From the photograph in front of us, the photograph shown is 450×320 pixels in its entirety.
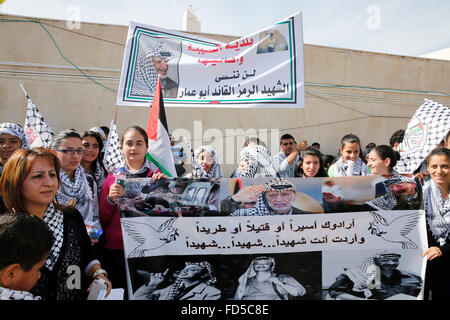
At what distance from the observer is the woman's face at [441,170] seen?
248 cm

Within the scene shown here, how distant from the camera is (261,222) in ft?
7.89

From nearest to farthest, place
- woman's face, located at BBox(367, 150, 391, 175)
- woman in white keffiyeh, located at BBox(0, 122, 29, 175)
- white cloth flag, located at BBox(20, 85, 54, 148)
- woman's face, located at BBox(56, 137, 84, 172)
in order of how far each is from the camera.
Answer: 1. woman's face, located at BBox(56, 137, 84, 172)
2. woman in white keffiyeh, located at BBox(0, 122, 29, 175)
3. woman's face, located at BBox(367, 150, 391, 175)
4. white cloth flag, located at BBox(20, 85, 54, 148)

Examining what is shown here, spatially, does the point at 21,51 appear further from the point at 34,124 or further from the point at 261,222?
the point at 261,222

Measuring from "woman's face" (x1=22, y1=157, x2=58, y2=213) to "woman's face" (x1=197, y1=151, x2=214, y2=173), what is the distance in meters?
2.36

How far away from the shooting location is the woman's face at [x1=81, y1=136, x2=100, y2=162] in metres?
3.34

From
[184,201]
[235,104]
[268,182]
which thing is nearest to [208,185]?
[184,201]

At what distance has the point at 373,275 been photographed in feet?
7.95

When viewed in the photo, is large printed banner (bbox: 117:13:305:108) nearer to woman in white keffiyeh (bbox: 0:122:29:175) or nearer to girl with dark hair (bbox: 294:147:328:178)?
girl with dark hair (bbox: 294:147:328:178)

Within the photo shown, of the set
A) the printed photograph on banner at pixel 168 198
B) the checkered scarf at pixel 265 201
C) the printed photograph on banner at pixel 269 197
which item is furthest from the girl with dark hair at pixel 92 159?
the checkered scarf at pixel 265 201

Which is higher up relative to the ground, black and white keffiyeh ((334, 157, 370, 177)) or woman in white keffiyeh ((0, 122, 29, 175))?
woman in white keffiyeh ((0, 122, 29, 175))

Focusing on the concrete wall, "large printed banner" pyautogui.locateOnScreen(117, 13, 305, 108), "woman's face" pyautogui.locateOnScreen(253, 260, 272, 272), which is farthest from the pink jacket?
the concrete wall

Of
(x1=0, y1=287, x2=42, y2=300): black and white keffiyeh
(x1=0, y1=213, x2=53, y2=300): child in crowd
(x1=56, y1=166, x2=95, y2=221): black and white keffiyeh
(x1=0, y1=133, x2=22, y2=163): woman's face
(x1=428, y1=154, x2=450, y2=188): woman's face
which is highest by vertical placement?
(x1=0, y1=133, x2=22, y2=163): woman's face

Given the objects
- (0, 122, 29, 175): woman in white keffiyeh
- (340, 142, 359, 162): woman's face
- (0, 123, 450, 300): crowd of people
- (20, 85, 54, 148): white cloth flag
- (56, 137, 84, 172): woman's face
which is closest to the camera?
(0, 123, 450, 300): crowd of people

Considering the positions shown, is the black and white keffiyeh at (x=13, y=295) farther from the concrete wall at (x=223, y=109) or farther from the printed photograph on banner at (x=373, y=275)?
the concrete wall at (x=223, y=109)
